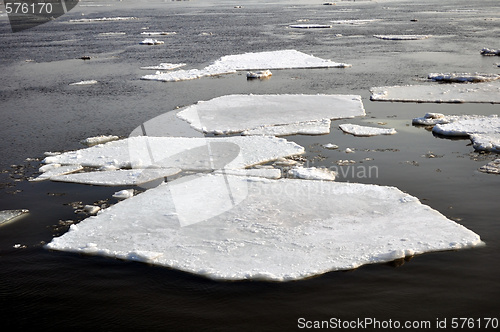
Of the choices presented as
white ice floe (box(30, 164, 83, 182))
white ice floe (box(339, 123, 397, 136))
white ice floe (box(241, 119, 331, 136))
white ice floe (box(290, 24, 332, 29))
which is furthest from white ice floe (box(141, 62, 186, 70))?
white ice floe (box(290, 24, 332, 29))

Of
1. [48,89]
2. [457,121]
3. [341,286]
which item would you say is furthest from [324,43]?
[341,286]

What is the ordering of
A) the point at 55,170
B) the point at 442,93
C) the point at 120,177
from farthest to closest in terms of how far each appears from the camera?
1. the point at 442,93
2. the point at 55,170
3. the point at 120,177

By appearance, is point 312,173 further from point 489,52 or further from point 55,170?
point 489,52

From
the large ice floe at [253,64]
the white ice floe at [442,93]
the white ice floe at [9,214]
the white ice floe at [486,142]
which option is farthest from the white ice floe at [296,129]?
the large ice floe at [253,64]

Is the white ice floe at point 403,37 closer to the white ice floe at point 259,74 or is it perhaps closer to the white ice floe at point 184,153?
the white ice floe at point 259,74

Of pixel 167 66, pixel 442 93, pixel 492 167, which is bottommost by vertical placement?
pixel 492 167

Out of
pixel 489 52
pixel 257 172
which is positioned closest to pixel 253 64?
pixel 489 52

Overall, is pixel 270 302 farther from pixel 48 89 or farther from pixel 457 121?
pixel 48 89
